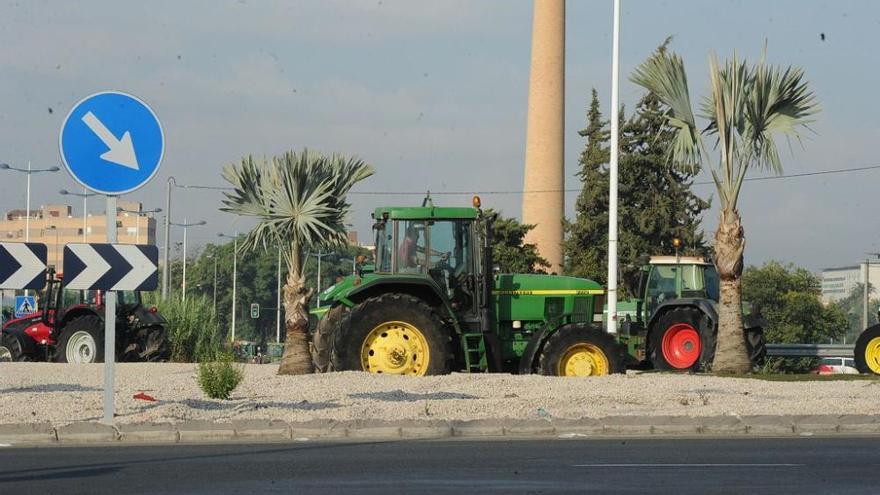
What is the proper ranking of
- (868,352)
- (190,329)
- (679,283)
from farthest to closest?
(190,329) → (679,283) → (868,352)

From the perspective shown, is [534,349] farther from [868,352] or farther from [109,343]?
[109,343]

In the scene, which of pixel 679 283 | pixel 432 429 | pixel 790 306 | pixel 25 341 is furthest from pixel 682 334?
pixel 790 306

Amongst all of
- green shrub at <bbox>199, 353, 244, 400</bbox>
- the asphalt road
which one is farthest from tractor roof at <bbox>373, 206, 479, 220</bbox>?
the asphalt road

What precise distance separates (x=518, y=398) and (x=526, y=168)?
47350mm

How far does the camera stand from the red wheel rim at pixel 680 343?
1105 inches

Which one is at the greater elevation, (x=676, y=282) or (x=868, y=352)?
(x=676, y=282)

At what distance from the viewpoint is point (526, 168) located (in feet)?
211

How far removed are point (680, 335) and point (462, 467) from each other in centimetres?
1786

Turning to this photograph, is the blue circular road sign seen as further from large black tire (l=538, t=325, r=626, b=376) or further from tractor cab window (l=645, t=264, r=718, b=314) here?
tractor cab window (l=645, t=264, r=718, b=314)

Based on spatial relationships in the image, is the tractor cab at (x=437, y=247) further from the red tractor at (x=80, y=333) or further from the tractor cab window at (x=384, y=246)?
the red tractor at (x=80, y=333)

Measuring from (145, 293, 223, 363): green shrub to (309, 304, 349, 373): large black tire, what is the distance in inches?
471

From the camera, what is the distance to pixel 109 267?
46.1 feet

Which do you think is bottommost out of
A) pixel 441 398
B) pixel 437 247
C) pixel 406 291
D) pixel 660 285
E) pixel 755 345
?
pixel 441 398

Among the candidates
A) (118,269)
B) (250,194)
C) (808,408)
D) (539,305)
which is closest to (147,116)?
(118,269)
